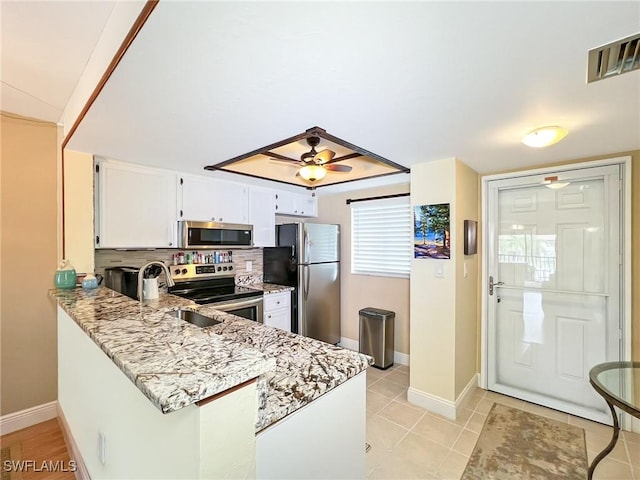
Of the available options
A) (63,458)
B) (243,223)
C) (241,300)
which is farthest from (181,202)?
(63,458)

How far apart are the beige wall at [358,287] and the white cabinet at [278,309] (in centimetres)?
89

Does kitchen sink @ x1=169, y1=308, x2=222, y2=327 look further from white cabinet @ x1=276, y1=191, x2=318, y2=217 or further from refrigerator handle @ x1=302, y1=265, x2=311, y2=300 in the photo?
white cabinet @ x1=276, y1=191, x2=318, y2=217

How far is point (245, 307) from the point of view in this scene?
307 cm

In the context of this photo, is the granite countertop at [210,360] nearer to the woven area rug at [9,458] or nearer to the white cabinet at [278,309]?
the woven area rug at [9,458]

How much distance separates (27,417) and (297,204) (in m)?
3.31

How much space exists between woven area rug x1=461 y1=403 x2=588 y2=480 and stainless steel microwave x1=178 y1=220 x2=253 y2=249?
9.35 feet

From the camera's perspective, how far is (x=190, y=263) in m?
3.31

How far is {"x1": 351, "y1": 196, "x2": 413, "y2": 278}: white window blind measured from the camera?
356 centimetres

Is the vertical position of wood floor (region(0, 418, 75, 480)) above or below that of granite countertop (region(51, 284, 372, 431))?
below

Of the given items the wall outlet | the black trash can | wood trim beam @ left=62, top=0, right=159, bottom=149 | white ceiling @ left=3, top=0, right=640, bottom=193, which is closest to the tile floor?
the black trash can

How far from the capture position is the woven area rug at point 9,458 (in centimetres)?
178

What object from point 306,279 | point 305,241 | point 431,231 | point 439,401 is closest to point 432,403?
point 439,401

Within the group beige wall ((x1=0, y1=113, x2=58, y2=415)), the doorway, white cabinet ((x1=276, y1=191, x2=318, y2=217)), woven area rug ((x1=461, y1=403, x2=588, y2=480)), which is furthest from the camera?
white cabinet ((x1=276, y1=191, x2=318, y2=217))

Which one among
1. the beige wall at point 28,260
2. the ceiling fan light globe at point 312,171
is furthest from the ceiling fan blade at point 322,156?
the beige wall at point 28,260
